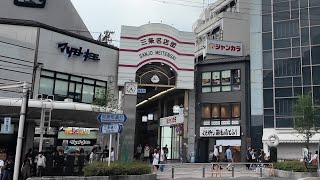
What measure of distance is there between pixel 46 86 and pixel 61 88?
60.1 inches

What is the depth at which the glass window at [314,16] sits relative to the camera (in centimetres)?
4166

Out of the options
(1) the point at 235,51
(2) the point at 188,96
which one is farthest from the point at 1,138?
(1) the point at 235,51

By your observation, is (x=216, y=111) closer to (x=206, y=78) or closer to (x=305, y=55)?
(x=206, y=78)

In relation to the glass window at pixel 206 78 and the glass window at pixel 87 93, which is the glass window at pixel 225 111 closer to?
the glass window at pixel 206 78

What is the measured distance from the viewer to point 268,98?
1665 inches

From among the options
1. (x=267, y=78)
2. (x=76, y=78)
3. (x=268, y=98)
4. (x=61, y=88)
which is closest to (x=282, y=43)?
(x=267, y=78)

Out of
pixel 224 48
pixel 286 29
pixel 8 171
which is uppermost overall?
pixel 286 29

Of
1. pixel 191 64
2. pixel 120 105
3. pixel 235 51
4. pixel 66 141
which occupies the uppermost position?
pixel 235 51

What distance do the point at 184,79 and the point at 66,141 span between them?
1316 centimetres

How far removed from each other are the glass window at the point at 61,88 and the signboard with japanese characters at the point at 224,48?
20.7 metres

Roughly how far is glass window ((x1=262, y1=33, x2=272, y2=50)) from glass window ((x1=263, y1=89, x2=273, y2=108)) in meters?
4.82

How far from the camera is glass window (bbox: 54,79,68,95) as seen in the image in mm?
Result: 32500

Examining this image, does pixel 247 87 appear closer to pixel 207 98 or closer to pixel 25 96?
pixel 207 98

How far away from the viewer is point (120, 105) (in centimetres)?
2588
